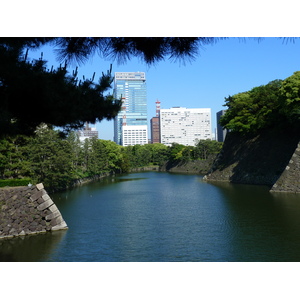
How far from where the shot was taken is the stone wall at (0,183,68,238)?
8086 millimetres

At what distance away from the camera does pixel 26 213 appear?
27.5 ft

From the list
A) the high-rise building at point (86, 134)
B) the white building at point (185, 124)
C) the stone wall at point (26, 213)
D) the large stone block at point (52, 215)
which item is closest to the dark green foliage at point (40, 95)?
the stone wall at point (26, 213)

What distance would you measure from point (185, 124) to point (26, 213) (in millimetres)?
71467

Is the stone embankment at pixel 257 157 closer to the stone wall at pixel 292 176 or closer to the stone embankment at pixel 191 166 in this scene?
the stone wall at pixel 292 176

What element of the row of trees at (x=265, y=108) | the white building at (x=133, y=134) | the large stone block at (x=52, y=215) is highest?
the white building at (x=133, y=134)

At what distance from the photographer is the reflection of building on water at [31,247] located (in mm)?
6617

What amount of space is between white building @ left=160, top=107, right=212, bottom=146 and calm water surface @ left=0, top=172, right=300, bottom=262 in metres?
65.8

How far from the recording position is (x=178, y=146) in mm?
41844

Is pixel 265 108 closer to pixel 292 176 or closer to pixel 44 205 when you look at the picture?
pixel 292 176

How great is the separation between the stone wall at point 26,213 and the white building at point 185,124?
69.7 metres

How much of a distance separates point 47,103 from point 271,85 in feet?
61.3

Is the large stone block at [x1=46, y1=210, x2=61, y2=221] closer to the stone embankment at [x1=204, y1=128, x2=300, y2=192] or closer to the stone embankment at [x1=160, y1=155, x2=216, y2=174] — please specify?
the stone embankment at [x1=204, y1=128, x2=300, y2=192]

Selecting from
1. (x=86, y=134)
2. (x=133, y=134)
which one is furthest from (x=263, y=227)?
(x=86, y=134)

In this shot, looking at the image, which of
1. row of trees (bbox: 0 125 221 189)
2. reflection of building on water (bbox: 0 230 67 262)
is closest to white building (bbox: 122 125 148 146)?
row of trees (bbox: 0 125 221 189)
